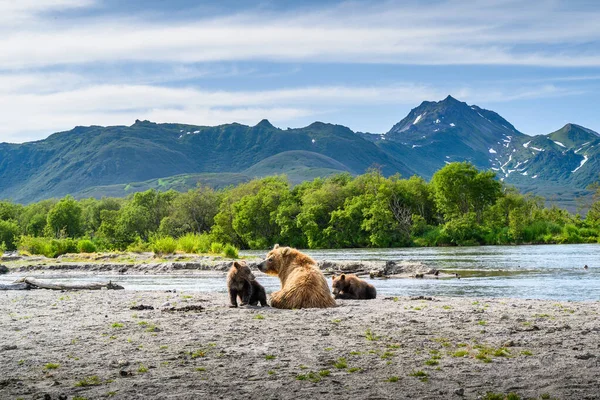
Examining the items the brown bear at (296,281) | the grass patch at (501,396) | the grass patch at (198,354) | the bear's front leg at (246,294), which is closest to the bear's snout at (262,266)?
the brown bear at (296,281)

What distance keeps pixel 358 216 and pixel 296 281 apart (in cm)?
8972

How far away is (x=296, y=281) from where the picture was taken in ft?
56.3

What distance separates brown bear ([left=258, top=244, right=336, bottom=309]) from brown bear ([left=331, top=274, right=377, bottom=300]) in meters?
3.47

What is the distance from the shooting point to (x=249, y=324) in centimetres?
1375

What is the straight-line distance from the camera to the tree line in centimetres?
9544

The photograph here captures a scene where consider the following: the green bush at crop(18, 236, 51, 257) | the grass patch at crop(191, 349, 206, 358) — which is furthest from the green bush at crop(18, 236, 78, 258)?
the grass patch at crop(191, 349, 206, 358)

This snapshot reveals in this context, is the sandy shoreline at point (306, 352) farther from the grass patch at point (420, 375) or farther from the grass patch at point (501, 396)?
the grass patch at point (501, 396)

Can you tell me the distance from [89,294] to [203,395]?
16.1 meters

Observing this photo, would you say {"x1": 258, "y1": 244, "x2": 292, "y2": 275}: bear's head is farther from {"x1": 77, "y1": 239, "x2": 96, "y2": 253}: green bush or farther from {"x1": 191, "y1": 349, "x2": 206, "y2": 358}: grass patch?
{"x1": 77, "y1": 239, "x2": 96, "y2": 253}: green bush

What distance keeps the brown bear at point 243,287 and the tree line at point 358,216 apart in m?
75.4

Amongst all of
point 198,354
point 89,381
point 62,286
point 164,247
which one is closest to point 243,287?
point 198,354

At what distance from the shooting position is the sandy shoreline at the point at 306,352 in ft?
27.0

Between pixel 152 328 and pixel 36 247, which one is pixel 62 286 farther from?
pixel 36 247

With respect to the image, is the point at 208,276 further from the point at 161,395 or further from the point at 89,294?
the point at 161,395
